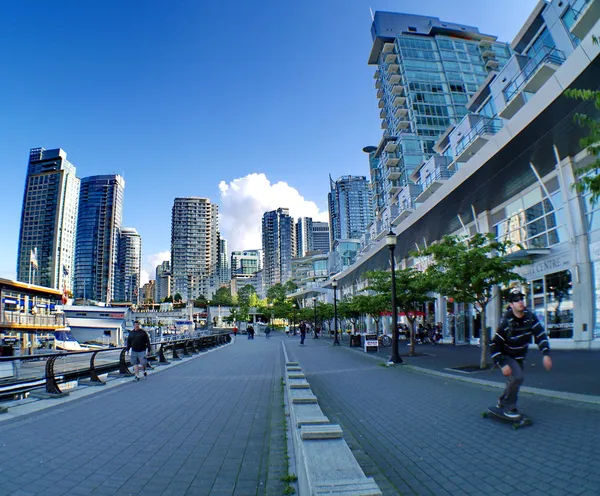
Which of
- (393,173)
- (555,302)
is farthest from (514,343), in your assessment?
(393,173)

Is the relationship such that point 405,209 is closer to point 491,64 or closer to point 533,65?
point 533,65

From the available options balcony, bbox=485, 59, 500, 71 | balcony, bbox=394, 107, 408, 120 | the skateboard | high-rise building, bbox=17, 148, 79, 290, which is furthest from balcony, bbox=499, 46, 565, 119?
high-rise building, bbox=17, 148, 79, 290

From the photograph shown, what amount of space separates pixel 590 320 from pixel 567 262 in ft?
9.54

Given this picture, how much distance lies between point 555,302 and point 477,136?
53.7ft

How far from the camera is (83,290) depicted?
609ft

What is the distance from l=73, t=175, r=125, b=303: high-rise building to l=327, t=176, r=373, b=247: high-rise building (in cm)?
11138

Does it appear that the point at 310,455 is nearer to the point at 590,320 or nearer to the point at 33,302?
the point at 590,320

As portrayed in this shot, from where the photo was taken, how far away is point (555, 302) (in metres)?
20.0

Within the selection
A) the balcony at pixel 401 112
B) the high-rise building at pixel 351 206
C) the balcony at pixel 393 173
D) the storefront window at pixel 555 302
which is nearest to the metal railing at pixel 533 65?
the storefront window at pixel 555 302

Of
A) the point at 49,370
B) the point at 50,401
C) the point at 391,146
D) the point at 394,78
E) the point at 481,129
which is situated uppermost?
the point at 394,78

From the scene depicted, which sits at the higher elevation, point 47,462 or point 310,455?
point 310,455

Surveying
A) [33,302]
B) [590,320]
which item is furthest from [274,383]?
[33,302]

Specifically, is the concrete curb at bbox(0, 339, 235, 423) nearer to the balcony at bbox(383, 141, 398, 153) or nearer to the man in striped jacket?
the man in striped jacket

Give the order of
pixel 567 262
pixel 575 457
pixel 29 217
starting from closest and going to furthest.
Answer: pixel 575 457 < pixel 567 262 < pixel 29 217
